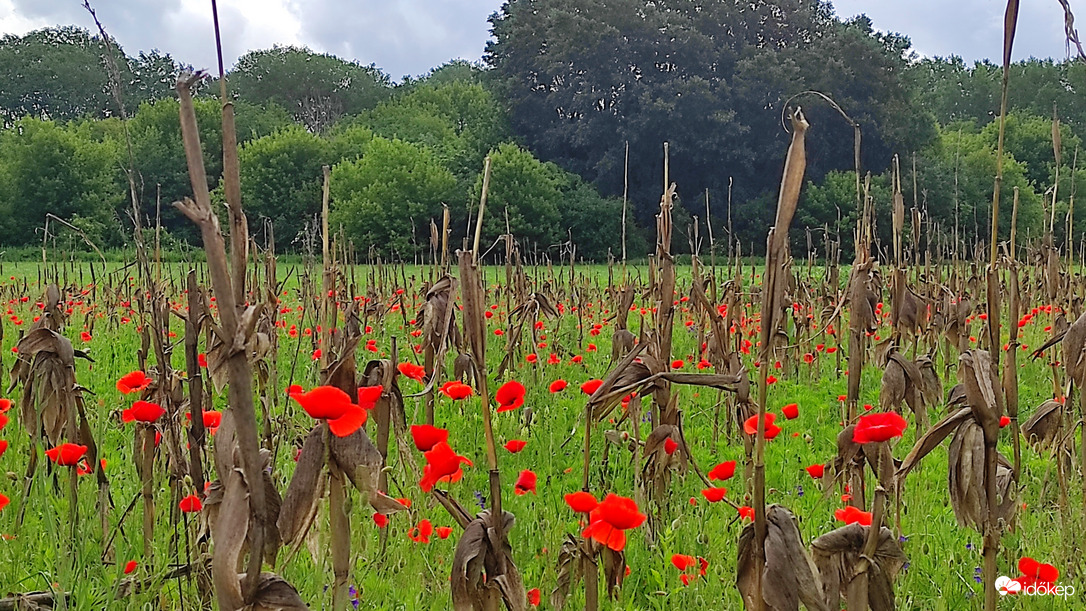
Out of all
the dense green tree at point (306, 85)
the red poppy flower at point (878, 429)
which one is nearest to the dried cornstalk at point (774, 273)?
the red poppy flower at point (878, 429)

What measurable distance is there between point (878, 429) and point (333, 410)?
0.75 metres

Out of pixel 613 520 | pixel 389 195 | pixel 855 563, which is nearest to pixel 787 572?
pixel 855 563

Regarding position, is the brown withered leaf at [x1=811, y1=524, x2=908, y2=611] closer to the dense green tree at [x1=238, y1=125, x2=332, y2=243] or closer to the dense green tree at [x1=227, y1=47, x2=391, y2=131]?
the dense green tree at [x1=238, y1=125, x2=332, y2=243]

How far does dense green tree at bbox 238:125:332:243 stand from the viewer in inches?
1060

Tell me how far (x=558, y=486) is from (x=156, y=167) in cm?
2835

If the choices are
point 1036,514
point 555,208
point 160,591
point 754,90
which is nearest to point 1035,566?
point 1036,514

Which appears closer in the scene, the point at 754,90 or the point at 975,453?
the point at 975,453

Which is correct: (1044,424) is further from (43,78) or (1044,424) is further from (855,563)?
(43,78)

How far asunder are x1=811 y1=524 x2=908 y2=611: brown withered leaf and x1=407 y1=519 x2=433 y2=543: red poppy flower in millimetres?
1103

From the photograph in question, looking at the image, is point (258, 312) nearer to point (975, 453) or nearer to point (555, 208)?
point (975, 453)

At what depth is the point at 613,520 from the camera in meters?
1.28

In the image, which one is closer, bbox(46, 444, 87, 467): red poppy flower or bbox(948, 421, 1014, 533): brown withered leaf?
bbox(948, 421, 1014, 533): brown withered leaf

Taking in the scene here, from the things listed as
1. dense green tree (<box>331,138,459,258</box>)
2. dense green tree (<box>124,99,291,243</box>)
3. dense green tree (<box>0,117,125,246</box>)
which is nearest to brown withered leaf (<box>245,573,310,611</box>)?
dense green tree (<box>331,138,459,258</box>)

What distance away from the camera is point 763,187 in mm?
28406
